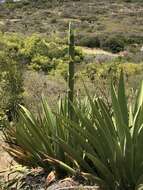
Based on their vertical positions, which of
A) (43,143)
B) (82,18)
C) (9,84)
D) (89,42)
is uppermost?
(43,143)

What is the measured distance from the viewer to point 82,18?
56.5 metres

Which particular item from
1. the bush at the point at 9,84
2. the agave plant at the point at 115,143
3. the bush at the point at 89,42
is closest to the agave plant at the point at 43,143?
the agave plant at the point at 115,143

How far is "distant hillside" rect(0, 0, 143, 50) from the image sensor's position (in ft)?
145

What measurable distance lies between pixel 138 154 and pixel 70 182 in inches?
26.4

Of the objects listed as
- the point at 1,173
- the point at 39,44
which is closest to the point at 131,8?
the point at 39,44

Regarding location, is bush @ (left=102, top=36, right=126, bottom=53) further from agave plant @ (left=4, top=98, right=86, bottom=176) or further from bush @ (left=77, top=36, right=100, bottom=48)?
agave plant @ (left=4, top=98, right=86, bottom=176)

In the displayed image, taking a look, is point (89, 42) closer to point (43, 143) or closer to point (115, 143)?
point (43, 143)

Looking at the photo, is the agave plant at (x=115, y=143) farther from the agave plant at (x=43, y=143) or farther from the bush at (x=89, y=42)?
the bush at (x=89, y=42)

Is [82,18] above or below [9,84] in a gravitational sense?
below

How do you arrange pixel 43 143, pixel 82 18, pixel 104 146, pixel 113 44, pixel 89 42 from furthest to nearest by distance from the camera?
pixel 82 18, pixel 89 42, pixel 113 44, pixel 43 143, pixel 104 146

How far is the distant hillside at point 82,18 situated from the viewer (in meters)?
44.2

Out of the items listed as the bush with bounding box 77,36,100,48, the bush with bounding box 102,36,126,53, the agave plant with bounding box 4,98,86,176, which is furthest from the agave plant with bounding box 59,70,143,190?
the bush with bounding box 77,36,100,48

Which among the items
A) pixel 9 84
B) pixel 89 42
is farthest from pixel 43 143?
pixel 89 42

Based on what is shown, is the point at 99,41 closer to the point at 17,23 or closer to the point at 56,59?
the point at 17,23
